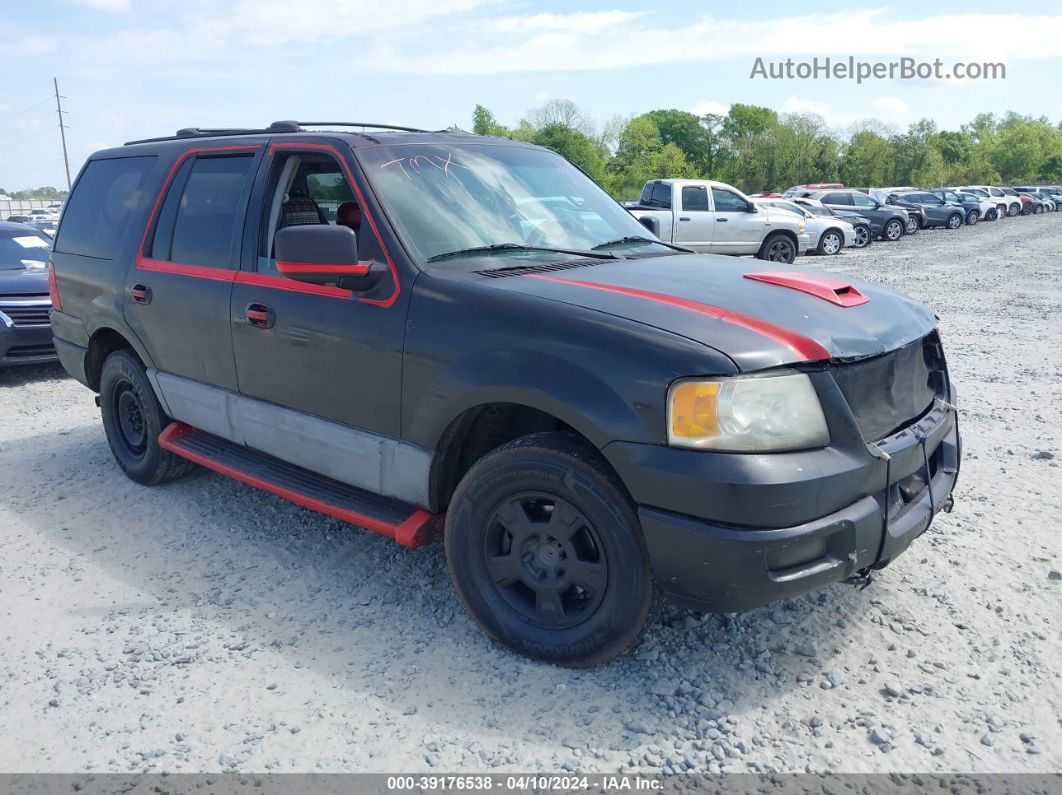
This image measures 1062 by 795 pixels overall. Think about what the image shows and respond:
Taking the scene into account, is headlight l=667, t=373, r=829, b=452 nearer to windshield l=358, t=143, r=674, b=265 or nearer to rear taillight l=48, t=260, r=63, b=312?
windshield l=358, t=143, r=674, b=265

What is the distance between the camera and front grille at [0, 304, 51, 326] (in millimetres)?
7915

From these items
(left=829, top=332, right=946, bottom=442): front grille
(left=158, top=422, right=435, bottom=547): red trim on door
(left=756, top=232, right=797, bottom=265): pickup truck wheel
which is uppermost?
(left=829, top=332, right=946, bottom=442): front grille

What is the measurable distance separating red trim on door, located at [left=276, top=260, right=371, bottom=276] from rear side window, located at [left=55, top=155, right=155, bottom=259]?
1.98 metres

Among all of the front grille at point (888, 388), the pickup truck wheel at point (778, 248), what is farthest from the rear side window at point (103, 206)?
the pickup truck wheel at point (778, 248)

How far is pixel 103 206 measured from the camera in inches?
197

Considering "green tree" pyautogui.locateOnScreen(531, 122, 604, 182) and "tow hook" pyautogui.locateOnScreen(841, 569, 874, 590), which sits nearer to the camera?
"tow hook" pyautogui.locateOnScreen(841, 569, 874, 590)

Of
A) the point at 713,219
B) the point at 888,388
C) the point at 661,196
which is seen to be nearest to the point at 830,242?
the point at 713,219

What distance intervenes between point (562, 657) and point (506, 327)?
1215 mm

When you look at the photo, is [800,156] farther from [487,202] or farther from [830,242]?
[487,202]

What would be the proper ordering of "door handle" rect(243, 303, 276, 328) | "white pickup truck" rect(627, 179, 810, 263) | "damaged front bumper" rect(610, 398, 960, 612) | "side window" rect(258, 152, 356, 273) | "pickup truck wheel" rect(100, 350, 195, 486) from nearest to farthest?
1. "damaged front bumper" rect(610, 398, 960, 612)
2. "door handle" rect(243, 303, 276, 328)
3. "side window" rect(258, 152, 356, 273)
4. "pickup truck wheel" rect(100, 350, 195, 486)
5. "white pickup truck" rect(627, 179, 810, 263)

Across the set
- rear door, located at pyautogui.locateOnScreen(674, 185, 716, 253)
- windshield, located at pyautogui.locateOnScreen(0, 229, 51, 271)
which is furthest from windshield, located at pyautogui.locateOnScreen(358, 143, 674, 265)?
rear door, located at pyautogui.locateOnScreen(674, 185, 716, 253)

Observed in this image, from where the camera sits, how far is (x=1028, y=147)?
94.1 m

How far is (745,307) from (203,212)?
9.53 ft

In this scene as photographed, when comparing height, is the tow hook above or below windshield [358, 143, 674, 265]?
below
